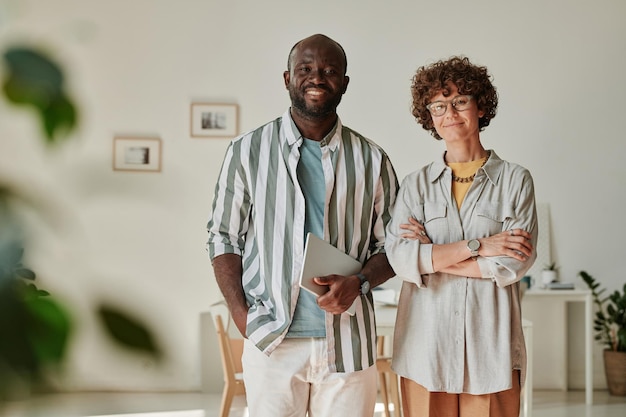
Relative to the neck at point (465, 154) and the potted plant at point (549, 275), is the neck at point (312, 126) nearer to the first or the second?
the neck at point (465, 154)

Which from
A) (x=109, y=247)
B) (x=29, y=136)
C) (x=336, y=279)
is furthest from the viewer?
(x=109, y=247)

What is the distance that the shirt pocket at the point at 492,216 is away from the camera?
2.36 metres

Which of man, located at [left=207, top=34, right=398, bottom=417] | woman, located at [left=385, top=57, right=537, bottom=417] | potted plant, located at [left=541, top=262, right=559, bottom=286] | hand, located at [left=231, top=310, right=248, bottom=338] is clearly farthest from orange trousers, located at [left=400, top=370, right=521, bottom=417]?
potted plant, located at [left=541, top=262, right=559, bottom=286]

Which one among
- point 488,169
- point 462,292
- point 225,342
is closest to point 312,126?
point 488,169

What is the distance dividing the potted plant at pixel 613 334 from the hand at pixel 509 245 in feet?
14.0

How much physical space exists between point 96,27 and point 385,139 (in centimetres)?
623

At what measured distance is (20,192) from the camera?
0.46m

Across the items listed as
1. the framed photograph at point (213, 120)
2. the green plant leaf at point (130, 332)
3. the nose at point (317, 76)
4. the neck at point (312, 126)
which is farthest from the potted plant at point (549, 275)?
the green plant leaf at point (130, 332)

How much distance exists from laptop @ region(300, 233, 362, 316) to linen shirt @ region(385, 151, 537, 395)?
172 millimetres

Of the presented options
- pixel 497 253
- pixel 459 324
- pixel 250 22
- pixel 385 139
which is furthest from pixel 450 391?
pixel 250 22

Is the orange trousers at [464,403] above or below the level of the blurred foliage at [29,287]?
below

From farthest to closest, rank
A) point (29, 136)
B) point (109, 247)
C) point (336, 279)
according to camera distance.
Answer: point (109, 247) → point (336, 279) → point (29, 136)

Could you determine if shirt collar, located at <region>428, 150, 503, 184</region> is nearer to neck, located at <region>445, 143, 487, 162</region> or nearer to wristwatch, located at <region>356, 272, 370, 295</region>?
neck, located at <region>445, 143, 487, 162</region>

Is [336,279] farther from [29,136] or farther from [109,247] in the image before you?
[109,247]
